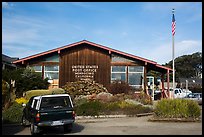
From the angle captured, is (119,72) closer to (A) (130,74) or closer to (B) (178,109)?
(A) (130,74)

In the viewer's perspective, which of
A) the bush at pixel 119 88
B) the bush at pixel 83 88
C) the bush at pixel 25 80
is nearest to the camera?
the bush at pixel 25 80

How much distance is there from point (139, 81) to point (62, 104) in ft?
56.4

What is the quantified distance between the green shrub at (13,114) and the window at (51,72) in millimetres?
11543

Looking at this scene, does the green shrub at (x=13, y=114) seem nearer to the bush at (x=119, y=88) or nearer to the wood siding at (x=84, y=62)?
the bush at (x=119, y=88)

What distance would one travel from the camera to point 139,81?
29.7 meters

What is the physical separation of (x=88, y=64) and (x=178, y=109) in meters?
13.7

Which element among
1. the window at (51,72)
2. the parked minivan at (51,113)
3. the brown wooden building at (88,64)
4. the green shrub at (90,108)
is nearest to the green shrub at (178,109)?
the green shrub at (90,108)

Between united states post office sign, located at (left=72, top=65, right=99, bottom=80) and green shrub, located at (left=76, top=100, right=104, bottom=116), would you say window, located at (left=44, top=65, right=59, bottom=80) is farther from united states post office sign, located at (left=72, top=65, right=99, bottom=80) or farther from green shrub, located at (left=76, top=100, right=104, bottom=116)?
green shrub, located at (left=76, top=100, right=104, bottom=116)

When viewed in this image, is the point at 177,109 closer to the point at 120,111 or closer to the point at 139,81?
the point at 120,111

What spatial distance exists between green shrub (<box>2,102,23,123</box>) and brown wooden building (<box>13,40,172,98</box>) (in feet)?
37.4

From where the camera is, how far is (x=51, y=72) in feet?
96.8

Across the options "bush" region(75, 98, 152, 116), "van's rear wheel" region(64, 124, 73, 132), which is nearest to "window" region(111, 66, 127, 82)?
"bush" region(75, 98, 152, 116)

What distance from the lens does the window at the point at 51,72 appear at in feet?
96.7

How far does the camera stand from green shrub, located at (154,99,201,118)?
55.3 ft
